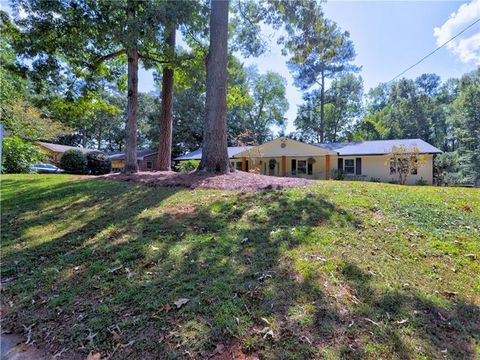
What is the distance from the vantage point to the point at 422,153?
60.9 feet

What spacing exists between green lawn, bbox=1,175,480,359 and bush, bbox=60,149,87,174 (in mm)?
15016

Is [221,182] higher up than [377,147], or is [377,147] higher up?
[377,147]

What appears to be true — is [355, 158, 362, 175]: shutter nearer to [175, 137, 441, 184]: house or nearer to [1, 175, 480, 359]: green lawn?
[175, 137, 441, 184]: house

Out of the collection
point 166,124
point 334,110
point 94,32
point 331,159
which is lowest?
point 331,159

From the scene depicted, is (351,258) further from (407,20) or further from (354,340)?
(407,20)

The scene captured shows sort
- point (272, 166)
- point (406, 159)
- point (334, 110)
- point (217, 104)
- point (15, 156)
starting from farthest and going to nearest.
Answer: point (334, 110), point (272, 166), point (406, 159), point (15, 156), point (217, 104)

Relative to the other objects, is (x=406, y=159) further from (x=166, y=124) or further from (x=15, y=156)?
(x=15, y=156)

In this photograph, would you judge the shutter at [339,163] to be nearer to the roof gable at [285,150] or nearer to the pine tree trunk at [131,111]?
the roof gable at [285,150]

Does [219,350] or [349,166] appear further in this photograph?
[349,166]

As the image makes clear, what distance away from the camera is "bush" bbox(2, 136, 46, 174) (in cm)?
1571

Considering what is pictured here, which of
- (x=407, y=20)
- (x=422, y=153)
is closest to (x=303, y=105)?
(x=422, y=153)

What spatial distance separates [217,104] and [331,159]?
51.6 ft

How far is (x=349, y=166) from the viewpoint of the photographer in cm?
2192

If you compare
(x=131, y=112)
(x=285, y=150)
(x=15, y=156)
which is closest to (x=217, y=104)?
(x=131, y=112)
